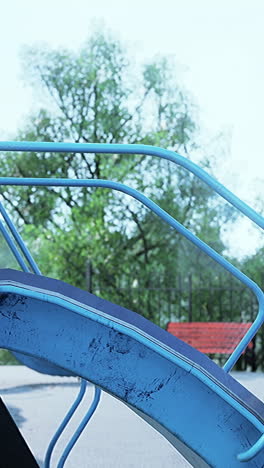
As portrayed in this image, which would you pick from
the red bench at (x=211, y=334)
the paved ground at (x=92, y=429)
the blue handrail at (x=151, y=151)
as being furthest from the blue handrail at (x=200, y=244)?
the red bench at (x=211, y=334)

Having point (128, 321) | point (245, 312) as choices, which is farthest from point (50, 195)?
point (128, 321)

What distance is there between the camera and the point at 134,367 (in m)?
2.00

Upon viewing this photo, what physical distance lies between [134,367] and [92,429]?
14.6 ft

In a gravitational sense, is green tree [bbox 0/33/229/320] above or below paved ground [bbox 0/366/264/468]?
above

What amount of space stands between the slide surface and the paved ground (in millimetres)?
3025

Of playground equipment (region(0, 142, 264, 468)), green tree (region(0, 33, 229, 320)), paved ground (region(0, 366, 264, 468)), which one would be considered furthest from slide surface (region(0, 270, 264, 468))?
green tree (region(0, 33, 229, 320))

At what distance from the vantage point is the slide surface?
1.97 meters

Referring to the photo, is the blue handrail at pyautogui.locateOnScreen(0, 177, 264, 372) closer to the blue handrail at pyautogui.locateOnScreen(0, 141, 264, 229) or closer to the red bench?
the blue handrail at pyautogui.locateOnScreen(0, 141, 264, 229)

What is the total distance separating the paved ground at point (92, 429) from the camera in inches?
201

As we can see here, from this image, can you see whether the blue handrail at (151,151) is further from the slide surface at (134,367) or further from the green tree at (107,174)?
the green tree at (107,174)

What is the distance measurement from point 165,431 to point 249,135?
1273 cm

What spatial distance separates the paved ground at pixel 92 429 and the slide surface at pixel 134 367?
3025 millimetres

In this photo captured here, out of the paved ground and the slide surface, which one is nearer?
the slide surface

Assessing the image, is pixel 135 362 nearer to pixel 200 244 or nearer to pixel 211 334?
pixel 200 244
